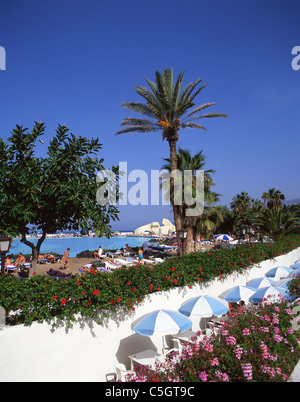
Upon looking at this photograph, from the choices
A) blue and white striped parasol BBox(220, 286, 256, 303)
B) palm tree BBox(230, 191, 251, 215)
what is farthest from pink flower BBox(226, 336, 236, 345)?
palm tree BBox(230, 191, 251, 215)

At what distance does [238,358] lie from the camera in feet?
15.1

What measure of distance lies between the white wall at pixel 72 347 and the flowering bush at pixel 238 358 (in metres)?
2.06

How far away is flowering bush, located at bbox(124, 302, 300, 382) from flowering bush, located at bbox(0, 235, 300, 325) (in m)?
2.24

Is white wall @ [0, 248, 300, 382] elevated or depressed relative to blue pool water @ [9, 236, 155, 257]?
elevated

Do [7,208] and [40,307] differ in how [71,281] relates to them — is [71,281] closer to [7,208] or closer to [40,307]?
[40,307]

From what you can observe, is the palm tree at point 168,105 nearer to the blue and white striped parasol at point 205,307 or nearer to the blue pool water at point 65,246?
the blue and white striped parasol at point 205,307

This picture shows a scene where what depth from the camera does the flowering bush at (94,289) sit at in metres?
5.85

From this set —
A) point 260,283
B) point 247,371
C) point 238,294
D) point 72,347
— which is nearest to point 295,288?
point 238,294

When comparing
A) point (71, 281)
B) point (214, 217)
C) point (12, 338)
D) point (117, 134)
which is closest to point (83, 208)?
point (71, 281)

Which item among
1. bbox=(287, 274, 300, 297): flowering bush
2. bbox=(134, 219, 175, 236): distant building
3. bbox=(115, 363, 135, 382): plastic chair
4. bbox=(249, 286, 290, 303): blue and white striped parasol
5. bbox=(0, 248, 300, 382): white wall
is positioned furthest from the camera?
bbox=(134, 219, 175, 236): distant building

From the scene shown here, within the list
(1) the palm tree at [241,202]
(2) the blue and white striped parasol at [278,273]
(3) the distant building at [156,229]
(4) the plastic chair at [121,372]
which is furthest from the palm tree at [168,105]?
(3) the distant building at [156,229]

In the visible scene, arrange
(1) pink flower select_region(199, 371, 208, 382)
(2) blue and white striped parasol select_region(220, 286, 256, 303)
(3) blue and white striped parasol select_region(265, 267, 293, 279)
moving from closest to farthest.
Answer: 1. (1) pink flower select_region(199, 371, 208, 382)
2. (2) blue and white striped parasol select_region(220, 286, 256, 303)
3. (3) blue and white striped parasol select_region(265, 267, 293, 279)

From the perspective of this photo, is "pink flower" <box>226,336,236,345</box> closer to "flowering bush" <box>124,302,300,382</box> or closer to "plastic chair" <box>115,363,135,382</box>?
"flowering bush" <box>124,302,300,382</box>

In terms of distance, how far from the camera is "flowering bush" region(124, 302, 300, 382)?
4.36m
